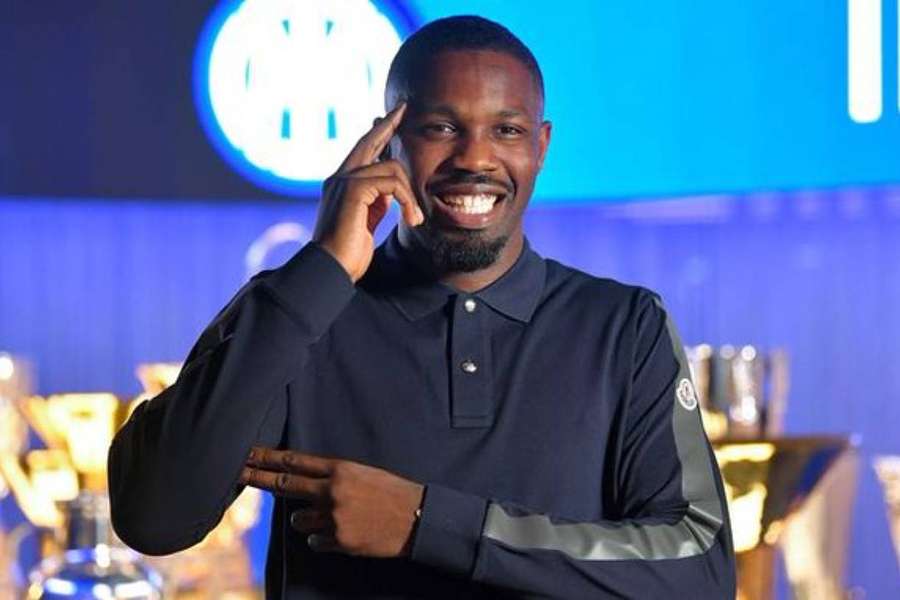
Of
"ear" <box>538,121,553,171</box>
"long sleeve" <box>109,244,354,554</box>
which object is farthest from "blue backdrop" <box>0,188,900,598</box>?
"long sleeve" <box>109,244,354,554</box>

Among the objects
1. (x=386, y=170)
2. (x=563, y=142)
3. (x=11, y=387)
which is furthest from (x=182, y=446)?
(x=563, y=142)

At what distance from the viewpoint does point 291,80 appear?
4.01m

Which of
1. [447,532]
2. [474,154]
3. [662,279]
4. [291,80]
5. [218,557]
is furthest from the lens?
[662,279]

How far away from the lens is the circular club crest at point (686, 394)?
54.1 inches

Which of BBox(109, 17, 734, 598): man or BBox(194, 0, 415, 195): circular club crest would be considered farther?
BBox(194, 0, 415, 195): circular club crest

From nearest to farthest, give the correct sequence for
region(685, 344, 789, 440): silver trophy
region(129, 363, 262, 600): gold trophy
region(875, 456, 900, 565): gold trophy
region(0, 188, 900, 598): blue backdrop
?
region(875, 456, 900, 565): gold trophy → region(129, 363, 262, 600): gold trophy → region(685, 344, 789, 440): silver trophy → region(0, 188, 900, 598): blue backdrop

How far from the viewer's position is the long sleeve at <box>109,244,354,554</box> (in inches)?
50.8

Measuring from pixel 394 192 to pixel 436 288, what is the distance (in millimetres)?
92

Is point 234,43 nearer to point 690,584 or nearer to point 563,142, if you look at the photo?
point 563,142

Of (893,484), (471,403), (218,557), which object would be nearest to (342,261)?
(471,403)

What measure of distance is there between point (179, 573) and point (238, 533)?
0.14m

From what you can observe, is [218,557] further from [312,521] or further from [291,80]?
[312,521]

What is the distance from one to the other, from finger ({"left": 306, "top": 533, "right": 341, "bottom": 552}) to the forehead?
13.3 inches

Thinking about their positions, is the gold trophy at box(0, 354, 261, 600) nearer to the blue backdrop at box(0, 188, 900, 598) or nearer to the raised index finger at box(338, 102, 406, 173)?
the blue backdrop at box(0, 188, 900, 598)
